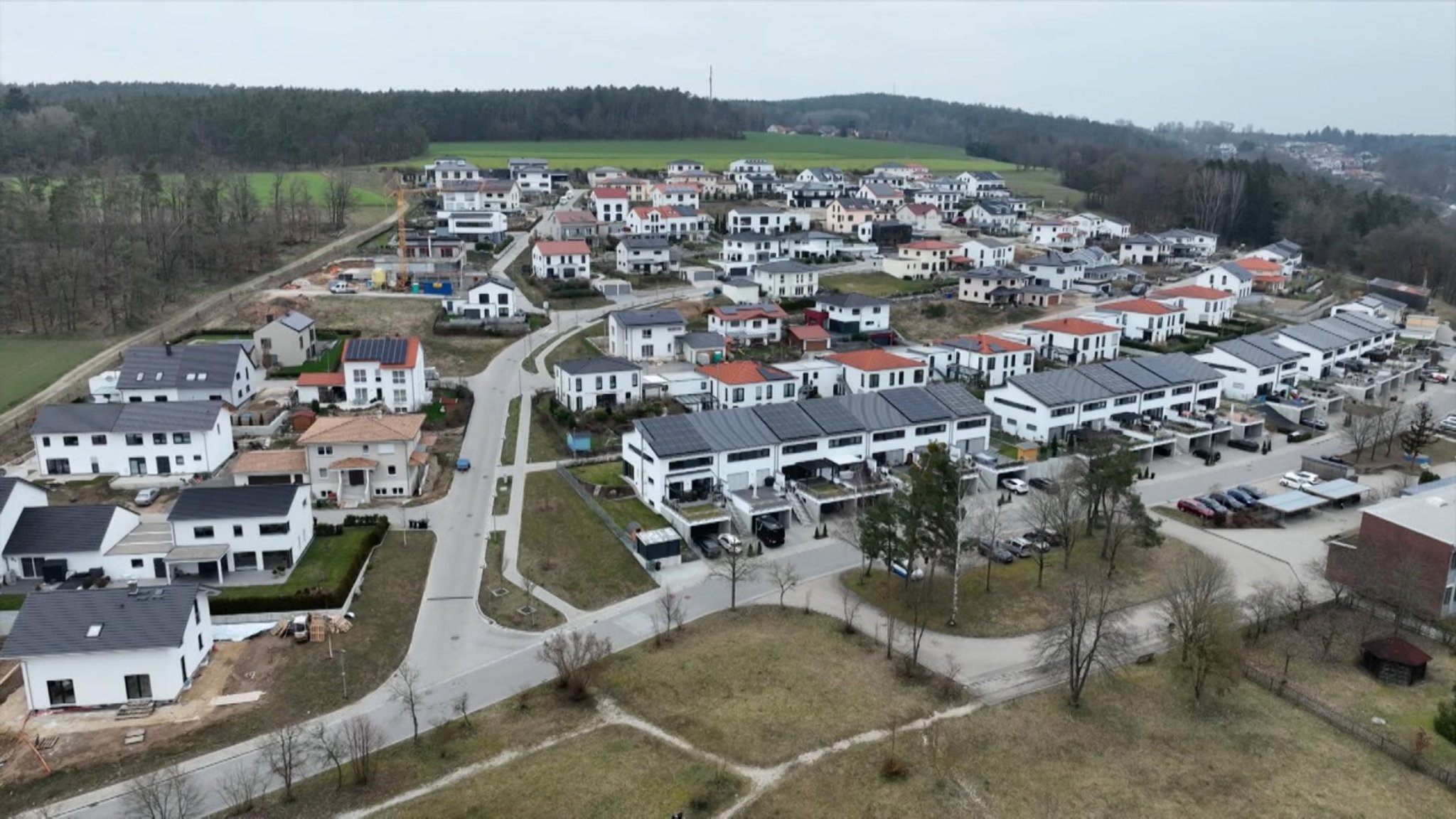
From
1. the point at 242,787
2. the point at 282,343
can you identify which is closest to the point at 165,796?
the point at 242,787

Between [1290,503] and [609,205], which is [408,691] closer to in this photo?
[1290,503]

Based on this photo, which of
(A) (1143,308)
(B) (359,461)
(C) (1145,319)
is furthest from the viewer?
(A) (1143,308)

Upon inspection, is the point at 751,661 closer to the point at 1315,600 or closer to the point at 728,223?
the point at 1315,600

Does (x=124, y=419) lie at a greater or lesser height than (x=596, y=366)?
lesser

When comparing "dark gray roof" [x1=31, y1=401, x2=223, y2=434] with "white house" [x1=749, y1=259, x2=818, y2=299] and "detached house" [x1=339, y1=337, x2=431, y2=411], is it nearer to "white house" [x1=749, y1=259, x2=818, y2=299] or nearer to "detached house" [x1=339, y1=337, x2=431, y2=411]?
"detached house" [x1=339, y1=337, x2=431, y2=411]

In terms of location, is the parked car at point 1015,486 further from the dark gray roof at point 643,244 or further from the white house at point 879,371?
the dark gray roof at point 643,244

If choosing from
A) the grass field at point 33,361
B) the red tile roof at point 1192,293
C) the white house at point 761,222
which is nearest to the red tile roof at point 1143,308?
the red tile roof at point 1192,293
